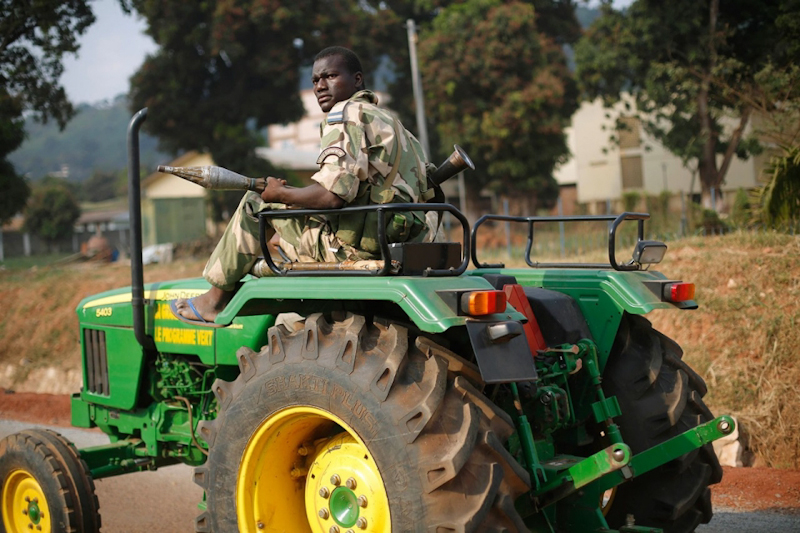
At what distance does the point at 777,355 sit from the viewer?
22.0 ft

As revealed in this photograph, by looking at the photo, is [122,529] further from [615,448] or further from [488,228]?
[488,228]

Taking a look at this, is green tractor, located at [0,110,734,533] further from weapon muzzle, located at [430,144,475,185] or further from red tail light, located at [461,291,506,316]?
weapon muzzle, located at [430,144,475,185]

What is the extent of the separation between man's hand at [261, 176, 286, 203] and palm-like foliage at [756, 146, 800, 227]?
677 centimetres

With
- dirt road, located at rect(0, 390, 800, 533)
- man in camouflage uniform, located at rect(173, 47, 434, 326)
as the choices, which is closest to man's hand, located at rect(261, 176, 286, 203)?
man in camouflage uniform, located at rect(173, 47, 434, 326)

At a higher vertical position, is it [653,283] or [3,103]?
[3,103]

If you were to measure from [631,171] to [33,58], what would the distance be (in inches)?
1281

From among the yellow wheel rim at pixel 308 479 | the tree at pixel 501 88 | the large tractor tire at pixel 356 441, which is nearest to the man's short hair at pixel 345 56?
the large tractor tire at pixel 356 441

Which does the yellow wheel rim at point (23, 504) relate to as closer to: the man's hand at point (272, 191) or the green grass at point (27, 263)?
the man's hand at point (272, 191)

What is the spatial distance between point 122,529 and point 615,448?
3561 mm

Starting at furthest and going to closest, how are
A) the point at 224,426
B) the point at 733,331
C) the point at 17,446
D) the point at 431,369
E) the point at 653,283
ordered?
the point at 733,331 < the point at 17,446 < the point at 653,283 < the point at 224,426 < the point at 431,369

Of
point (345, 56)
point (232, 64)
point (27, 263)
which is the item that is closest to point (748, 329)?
point (345, 56)

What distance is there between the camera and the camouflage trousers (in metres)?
3.99

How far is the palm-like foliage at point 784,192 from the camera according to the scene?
28.7 ft

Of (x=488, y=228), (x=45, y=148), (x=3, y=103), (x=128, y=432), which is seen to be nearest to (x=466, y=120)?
(x=488, y=228)
